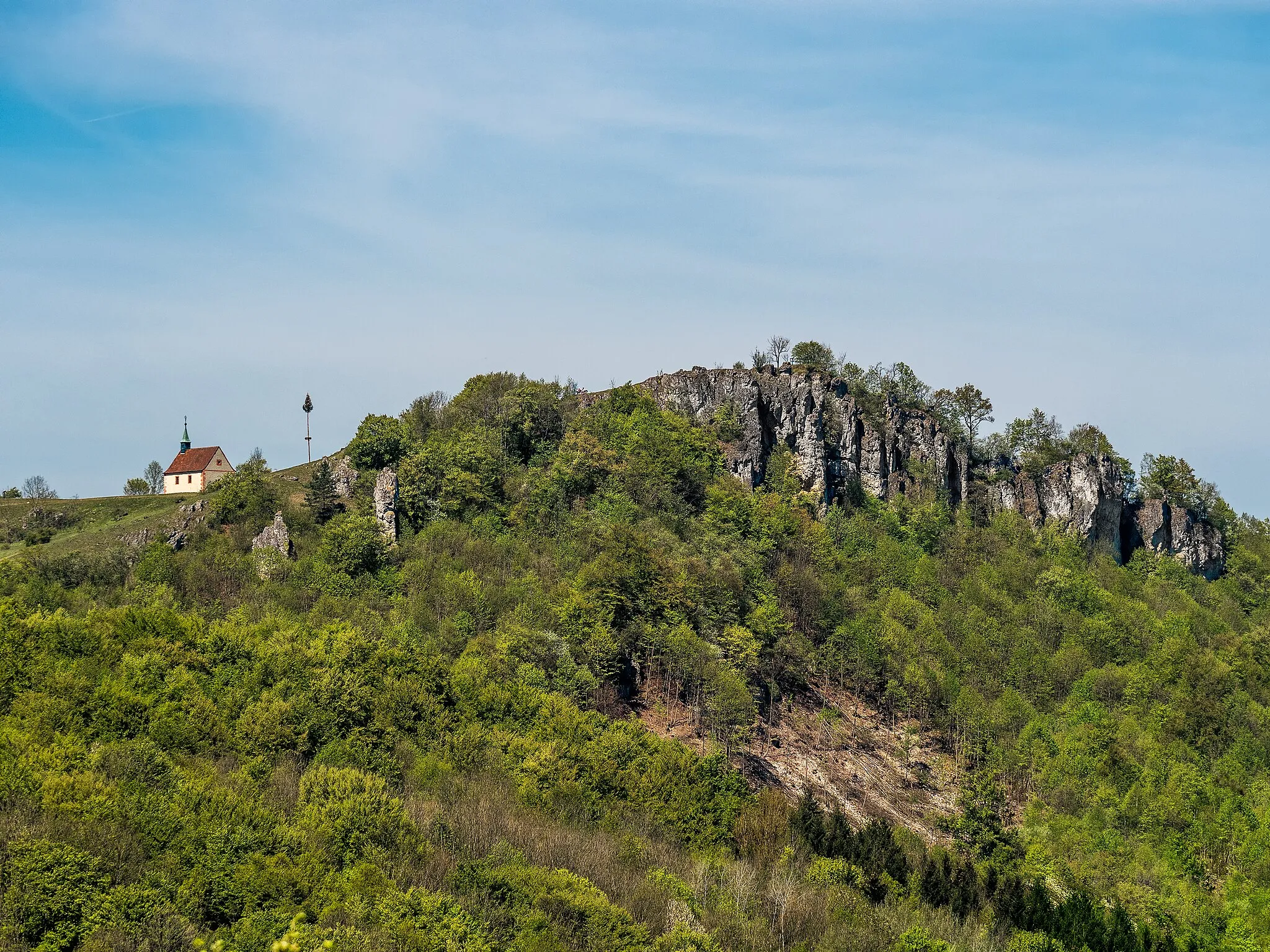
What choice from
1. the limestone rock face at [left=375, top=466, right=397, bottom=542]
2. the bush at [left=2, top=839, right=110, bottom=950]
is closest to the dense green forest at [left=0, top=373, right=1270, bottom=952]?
the bush at [left=2, top=839, right=110, bottom=950]

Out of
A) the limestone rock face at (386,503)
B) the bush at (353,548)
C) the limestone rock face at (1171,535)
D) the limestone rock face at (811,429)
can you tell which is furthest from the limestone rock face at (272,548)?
the limestone rock face at (1171,535)

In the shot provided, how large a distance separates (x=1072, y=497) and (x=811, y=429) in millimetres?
37327

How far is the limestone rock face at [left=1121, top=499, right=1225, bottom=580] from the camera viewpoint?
143250 millimetres

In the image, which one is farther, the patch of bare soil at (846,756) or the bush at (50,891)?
the patch of bare soil at (846,756)

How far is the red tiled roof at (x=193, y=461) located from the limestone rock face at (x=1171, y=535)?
103 metres

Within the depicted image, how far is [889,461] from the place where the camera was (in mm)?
131875

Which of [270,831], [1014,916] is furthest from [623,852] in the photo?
[1014,916]

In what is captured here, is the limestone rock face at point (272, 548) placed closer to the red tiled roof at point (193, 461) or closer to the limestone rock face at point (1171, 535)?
the red tiled roof at point (193, 461)

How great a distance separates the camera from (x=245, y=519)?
93.0 meters

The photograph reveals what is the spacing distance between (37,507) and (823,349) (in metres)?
84.9

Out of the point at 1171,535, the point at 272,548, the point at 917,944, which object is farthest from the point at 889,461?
the point at 917,944

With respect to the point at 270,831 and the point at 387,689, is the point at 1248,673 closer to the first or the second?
the point at 387,689

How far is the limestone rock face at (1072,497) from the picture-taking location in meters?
138

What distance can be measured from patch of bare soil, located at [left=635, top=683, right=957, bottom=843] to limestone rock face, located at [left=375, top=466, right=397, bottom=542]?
2518 centimetres
